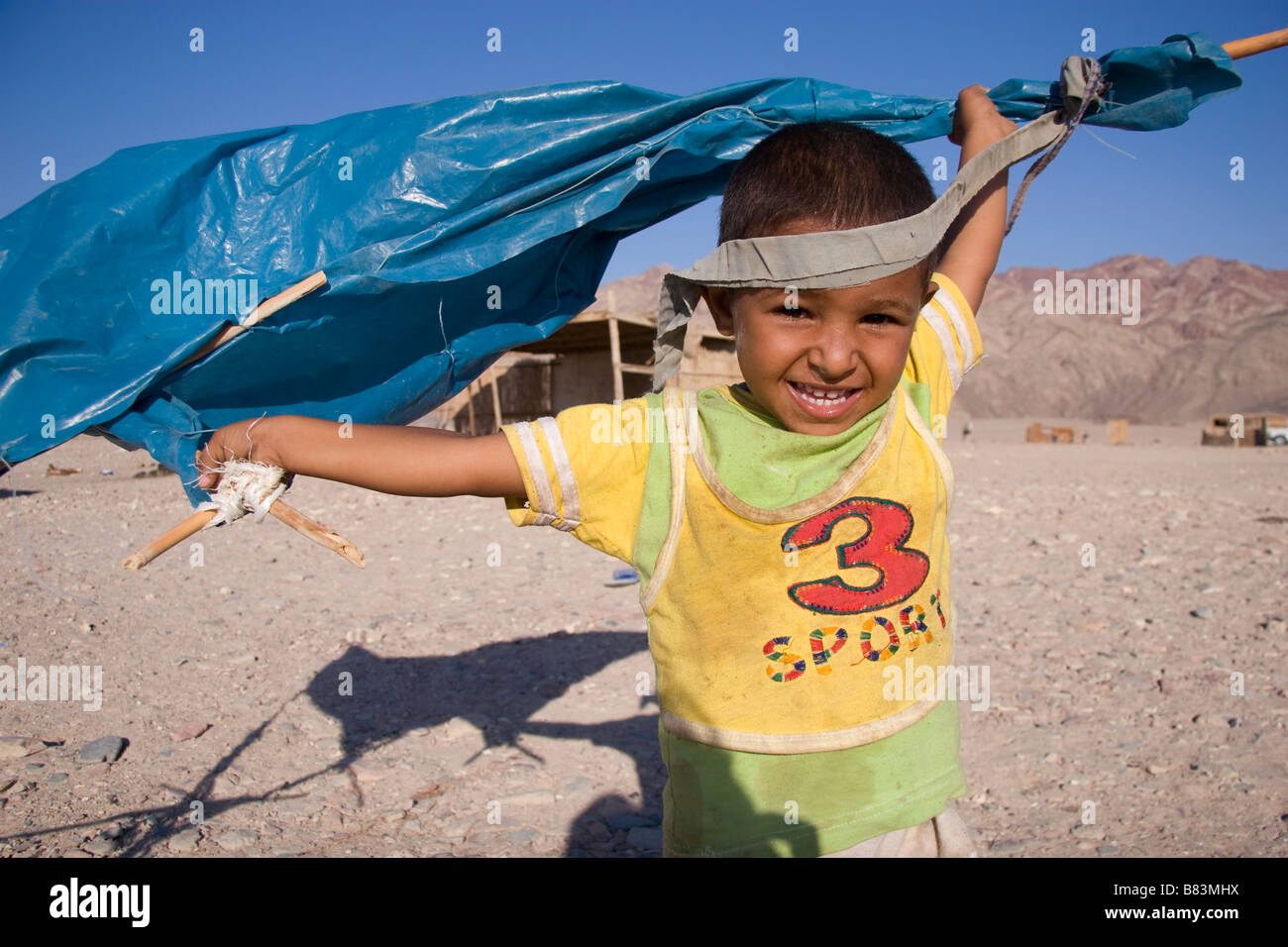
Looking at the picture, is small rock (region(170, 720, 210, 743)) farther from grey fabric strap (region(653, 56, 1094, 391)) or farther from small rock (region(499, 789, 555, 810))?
grey fabric strap (region(653, 56, 1094, 391))

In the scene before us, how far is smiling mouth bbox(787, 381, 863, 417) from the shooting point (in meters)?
1.62

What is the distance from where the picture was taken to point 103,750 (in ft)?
12.0

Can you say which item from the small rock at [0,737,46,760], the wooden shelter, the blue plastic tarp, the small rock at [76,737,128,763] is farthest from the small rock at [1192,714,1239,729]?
the wooden shelter

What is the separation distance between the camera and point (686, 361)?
15984mm

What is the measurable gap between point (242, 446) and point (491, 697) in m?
3.16

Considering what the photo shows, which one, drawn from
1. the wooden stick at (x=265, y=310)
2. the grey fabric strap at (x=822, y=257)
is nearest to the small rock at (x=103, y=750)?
the wooden stick at (x=265, y=310)

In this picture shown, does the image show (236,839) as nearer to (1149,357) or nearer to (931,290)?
(931,290)

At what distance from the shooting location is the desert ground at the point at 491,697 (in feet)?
10.8

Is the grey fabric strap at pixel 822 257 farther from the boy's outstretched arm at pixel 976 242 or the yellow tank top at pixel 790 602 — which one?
the boy's outstretched arm at pixel 976 242

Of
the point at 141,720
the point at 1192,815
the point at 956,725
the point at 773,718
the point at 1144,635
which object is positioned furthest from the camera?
the point at 1144,635

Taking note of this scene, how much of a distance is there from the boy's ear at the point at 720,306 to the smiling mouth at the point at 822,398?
0.20 m
